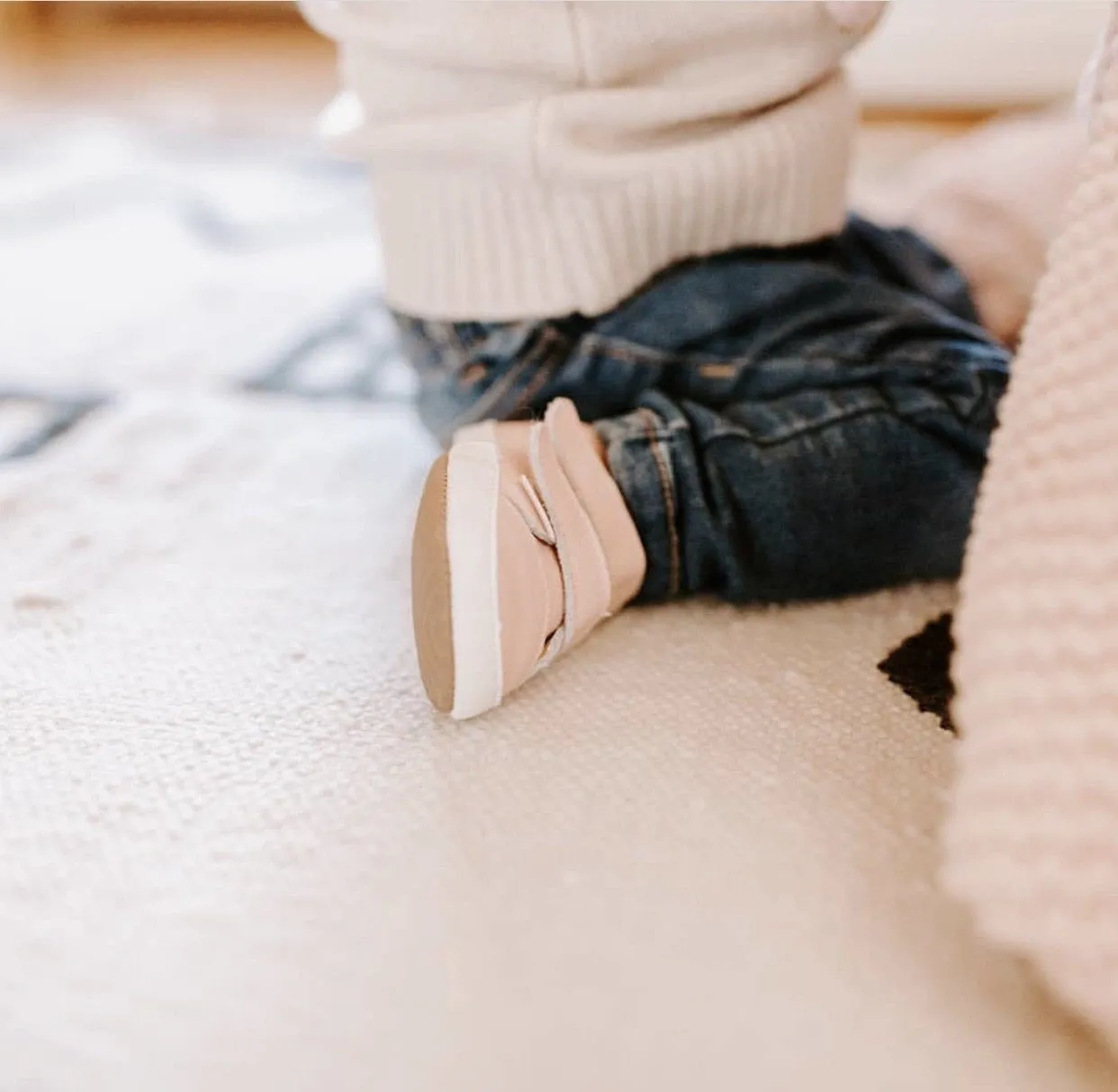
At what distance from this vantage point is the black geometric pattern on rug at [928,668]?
18.2 inches

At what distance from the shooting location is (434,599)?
0.43 m

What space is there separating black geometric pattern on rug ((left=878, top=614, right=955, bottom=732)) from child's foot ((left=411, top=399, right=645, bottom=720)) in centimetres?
11

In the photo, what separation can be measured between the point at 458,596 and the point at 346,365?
418mm

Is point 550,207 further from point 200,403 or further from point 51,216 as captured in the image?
point 51,216

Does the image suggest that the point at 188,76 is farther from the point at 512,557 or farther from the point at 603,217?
the point at 512,557

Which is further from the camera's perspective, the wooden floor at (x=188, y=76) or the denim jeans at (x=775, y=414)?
the wooden floor at (x=188, y=76)

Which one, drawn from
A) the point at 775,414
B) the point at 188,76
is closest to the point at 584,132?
the point at 775,414

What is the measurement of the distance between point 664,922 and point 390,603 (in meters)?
0.22

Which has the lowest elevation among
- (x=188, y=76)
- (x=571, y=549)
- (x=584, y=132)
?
(x=188, y=76)

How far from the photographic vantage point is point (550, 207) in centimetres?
58

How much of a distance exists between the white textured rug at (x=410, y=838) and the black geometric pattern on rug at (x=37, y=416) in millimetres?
31

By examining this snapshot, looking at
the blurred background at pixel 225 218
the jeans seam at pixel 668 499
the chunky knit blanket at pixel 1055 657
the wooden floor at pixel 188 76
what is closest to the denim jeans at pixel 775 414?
the jeans seam at pixel 668 499

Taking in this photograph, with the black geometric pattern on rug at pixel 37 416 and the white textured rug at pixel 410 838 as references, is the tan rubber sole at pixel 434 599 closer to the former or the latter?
the white textured rug at pixel 410 838

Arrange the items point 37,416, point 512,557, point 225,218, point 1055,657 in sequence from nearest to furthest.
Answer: point 1055,657 < point 512,557 < point 37,416 < point 225,218
